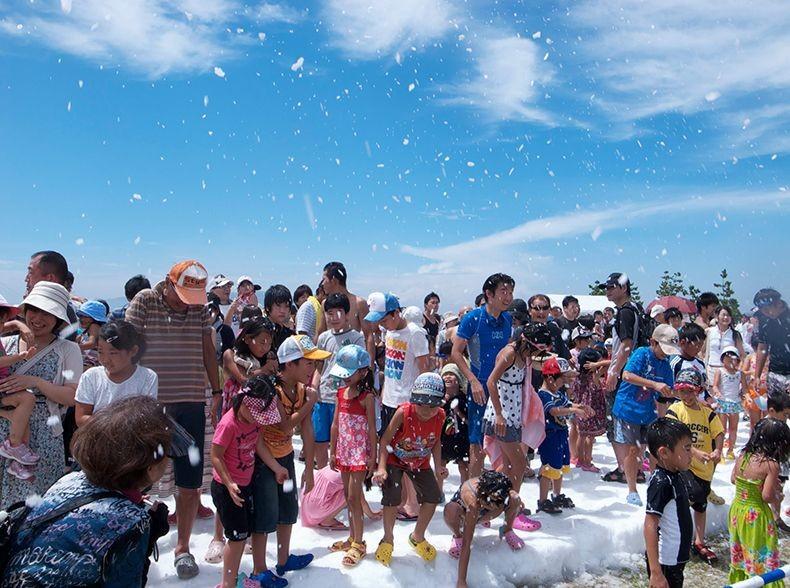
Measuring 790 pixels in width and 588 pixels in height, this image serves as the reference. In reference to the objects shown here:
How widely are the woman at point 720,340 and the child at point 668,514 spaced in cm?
701

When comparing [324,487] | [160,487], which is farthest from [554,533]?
[160,487]

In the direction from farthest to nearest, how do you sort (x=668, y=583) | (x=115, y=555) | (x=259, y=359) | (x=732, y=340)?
1. (x=732, y=340)
2. (x=259, y=359)
3. (x=668, y=583)
4. (x=115, y=555)

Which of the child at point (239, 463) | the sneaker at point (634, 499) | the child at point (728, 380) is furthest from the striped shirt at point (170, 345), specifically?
the child at point (728, 380)

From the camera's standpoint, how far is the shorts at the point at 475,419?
18.2ft

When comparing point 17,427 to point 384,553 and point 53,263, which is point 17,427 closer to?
point 53,263

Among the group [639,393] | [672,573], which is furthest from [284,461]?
[639,393]

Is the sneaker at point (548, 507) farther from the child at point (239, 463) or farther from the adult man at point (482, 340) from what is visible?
the child at point (239, 463)

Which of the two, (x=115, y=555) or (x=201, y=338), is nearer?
(x=115, y=555)

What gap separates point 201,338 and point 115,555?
9.87 ft

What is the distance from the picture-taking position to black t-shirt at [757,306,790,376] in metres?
7.49

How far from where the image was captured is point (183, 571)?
4180 millimetres

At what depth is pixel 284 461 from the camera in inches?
170

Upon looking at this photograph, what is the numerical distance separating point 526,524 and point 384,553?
5.25 ft

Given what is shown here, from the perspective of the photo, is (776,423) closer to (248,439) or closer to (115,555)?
(248,439)
